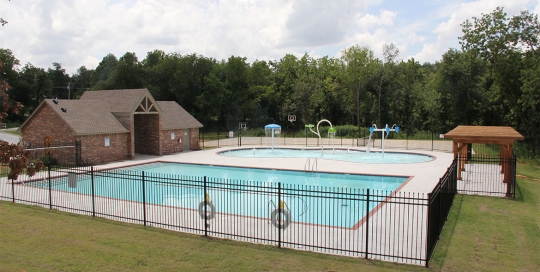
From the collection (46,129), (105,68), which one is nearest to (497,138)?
(46,129)

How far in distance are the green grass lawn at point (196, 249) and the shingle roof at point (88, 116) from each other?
13078 mm

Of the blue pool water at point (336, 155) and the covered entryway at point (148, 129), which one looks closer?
the blue pool water at point (336, 155)

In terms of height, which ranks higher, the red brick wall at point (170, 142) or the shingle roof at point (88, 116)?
the shingle roof at point (88, 116)

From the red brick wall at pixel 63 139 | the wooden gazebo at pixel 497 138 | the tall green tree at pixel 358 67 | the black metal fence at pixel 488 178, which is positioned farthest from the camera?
the tall green tree at pixel 358 67

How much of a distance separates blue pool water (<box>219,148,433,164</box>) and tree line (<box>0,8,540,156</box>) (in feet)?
39.7

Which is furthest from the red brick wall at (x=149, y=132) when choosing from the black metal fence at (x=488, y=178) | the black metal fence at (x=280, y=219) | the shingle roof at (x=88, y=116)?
the black metal fence at (x=488, y=178)

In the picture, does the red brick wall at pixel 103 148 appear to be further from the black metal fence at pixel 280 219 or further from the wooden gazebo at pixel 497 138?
the wooden gazebo at pixel 497 138

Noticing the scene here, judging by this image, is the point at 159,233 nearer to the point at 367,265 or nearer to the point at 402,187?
the point at 367,265

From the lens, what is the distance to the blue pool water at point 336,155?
29203 mm

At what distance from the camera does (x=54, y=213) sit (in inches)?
524

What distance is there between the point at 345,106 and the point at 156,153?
35715mm

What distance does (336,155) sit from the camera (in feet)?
105

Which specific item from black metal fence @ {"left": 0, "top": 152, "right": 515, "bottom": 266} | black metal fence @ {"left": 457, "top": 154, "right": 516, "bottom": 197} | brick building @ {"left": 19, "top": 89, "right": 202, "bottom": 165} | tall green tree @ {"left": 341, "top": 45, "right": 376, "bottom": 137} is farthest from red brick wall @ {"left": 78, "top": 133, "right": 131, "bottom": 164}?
tall green tree @ {"left": 341, "top": 45, "right": 376, "bottom": 137}

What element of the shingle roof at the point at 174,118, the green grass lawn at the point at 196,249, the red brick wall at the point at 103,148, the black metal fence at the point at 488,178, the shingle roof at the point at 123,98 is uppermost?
the shingle roof at the point at 123,98
